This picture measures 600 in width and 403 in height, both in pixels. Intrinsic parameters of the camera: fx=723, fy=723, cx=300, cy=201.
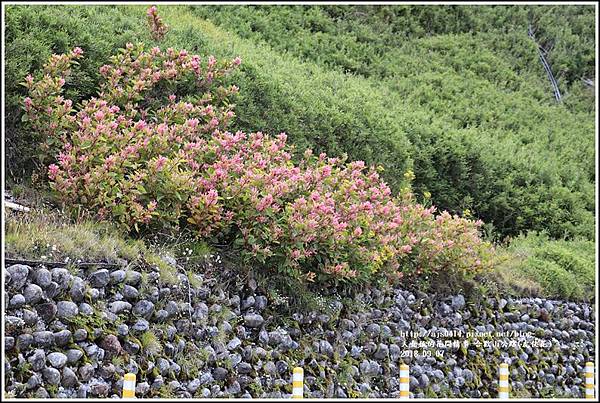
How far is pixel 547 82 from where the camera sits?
1004 inches

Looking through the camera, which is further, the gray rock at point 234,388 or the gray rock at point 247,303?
the gray rock at point 247,303

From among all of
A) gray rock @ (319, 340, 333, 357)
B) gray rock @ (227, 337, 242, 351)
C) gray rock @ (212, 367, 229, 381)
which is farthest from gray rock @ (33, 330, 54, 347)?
gray rock @ (319, 340, 333, 357)

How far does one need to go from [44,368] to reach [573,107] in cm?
2294

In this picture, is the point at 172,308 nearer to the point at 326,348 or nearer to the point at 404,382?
the point at 326,348

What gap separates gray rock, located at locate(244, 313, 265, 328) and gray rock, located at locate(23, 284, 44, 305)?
7.61 feet

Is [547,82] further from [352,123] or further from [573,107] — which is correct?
[352,123]

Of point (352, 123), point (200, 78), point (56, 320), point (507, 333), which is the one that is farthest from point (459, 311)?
point (56, 320)

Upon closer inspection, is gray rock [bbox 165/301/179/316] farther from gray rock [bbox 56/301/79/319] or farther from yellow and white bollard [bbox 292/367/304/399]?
yellow and white bollard [bbox 292/367/304/399]

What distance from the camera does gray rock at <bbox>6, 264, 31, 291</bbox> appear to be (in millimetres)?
5586

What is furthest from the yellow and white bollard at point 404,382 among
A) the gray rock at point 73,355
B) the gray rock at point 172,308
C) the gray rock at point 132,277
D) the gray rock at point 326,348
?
the gray rock at point 73,355

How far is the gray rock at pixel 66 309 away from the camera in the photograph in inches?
229

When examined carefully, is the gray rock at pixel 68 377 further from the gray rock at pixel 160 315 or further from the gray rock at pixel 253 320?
the gray rock at pixel 253 320

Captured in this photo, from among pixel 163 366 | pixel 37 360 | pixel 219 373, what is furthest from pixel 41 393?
pixel 219 373

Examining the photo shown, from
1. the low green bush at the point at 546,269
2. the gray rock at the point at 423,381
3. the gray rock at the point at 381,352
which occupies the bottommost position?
the gray rock at the point at 423,381
